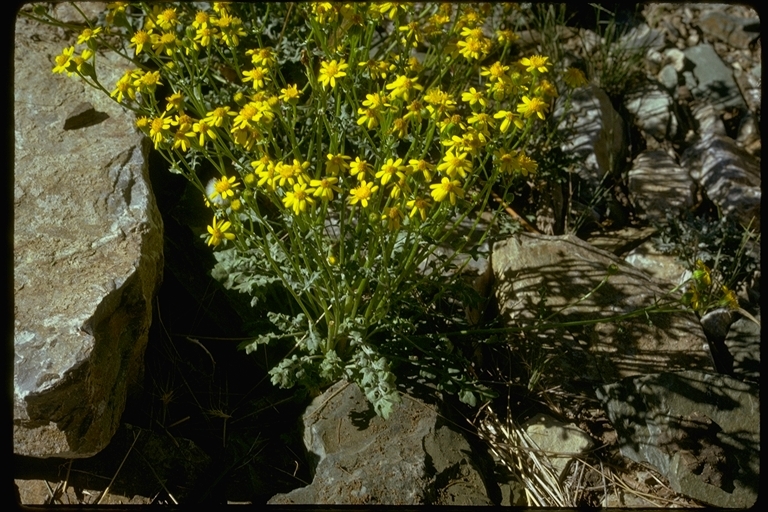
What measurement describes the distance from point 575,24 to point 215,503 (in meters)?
3.79

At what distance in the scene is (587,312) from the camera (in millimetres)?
3266

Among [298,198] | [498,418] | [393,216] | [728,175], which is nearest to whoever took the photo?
[298,198]

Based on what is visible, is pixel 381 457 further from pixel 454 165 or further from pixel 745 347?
pixel 745 347

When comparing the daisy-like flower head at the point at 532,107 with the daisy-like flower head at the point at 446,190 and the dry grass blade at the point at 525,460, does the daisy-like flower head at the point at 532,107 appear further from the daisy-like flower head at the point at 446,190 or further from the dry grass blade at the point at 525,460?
the dry grass blade at the point at 525,460

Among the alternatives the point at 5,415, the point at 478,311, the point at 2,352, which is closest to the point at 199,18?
the point at 2,352

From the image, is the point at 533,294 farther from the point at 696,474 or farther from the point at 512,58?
the point at 512,58

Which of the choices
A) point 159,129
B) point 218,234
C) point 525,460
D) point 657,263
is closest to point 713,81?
point 657,263

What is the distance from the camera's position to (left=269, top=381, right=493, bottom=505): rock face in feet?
8.29

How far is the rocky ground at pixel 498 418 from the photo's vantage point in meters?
2.63

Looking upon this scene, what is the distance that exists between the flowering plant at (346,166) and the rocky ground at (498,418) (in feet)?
0.70

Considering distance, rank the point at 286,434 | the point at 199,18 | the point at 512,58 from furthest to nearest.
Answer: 1. the point at 512,58
2. the point at 286,434
3. the point at 199,18

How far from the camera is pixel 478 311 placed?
3.33 metres

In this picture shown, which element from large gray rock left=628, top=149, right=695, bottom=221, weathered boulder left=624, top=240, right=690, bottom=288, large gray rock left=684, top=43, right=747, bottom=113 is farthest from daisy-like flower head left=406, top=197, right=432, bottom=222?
large gray rock left=684, top=43, right=747, bottom=113

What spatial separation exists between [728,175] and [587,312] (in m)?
1.45
